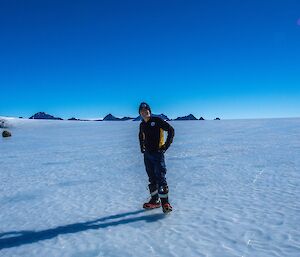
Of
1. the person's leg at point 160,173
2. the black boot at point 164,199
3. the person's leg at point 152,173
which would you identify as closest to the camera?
the black boot at point 164,199

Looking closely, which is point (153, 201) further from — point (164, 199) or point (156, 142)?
point (156, 142)

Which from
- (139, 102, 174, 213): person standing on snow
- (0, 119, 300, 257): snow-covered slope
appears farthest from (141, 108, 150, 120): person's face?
(0, 119, 300, 257): snow-covered slope

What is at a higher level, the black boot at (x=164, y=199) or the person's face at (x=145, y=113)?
the person's face at (x=145, y=113)


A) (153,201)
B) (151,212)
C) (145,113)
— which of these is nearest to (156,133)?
(145,113)

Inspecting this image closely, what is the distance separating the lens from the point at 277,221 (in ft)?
18.8

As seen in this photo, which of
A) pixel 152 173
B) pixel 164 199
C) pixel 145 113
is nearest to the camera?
pixel 164 199

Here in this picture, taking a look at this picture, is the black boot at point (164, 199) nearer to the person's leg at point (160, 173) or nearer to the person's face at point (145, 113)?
the person's leg at point (160, 173)

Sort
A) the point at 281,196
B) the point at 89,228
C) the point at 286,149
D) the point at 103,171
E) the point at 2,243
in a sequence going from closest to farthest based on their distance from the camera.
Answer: the point at 2,243, the point at 89,228, the point at 281,196, the point at 103,171, the point at 286,149

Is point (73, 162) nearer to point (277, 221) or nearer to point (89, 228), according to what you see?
point (89, 228)

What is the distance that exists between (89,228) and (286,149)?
1134 cm

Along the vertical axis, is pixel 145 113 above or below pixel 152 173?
above

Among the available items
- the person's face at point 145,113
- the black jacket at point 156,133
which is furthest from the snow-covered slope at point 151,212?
the person's face at point 145,113

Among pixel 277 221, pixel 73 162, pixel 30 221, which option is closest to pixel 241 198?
pixel 277 221

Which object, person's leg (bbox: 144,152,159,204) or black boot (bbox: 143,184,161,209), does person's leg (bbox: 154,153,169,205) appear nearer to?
person's leg (bbox: 144,152,159,204)
